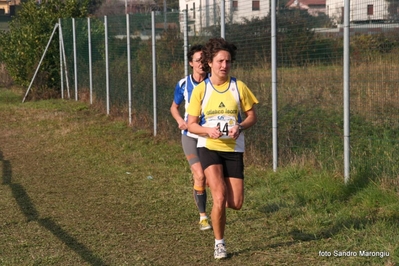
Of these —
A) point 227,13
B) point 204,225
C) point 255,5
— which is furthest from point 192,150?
point 227,13

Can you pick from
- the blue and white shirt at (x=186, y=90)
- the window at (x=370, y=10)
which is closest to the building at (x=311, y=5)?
the window at (x=370, y=10)

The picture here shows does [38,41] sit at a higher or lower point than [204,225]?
higher

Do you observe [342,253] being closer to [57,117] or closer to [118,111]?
[118,111]

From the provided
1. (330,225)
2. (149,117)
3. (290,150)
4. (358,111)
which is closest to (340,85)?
(358,111)

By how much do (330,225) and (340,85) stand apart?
2.30 meters

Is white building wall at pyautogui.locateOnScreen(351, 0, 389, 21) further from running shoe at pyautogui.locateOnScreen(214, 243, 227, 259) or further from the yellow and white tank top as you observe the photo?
running shoe at pyautogui.locateOnScreen(214, 243, 227, 259)

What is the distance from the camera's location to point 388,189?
27.9ft

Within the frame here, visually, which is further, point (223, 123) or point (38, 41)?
point (38, 41)

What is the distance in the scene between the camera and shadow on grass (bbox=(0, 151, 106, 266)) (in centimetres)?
719

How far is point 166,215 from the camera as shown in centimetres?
888

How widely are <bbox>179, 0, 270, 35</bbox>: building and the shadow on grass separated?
4.11 meters

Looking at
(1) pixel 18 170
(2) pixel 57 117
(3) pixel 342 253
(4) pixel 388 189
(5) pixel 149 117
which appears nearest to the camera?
(3) pixel 342 253

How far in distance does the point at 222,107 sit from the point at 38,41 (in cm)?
1923

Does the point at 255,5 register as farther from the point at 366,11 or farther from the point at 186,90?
the point at 186,90
